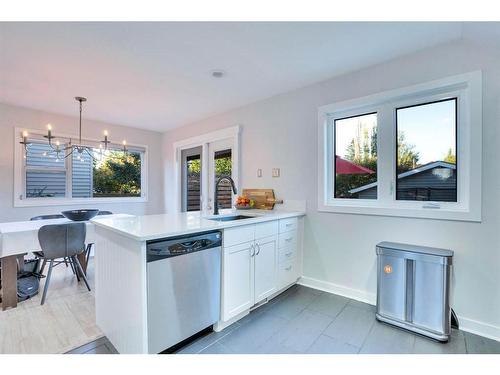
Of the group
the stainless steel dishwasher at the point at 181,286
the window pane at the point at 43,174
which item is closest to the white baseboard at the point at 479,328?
the stainless steel dishwasher at the point at 181,286

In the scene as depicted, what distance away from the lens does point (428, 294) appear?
1908 mm

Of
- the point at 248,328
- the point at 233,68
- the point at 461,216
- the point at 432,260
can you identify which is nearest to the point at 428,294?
the point at 432,260

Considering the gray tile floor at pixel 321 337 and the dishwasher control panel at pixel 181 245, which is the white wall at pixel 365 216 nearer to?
the gray tile floor at pixel 321 337

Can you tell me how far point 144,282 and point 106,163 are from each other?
392cm

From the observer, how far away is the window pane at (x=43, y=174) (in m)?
3.81

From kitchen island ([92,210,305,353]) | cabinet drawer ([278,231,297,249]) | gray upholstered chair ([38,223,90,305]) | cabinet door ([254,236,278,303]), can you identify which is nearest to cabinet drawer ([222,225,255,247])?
kitchen island ([92,210,305,353])

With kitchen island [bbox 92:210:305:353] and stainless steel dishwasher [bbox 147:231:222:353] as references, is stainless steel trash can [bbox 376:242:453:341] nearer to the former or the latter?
kitchen island [bbox 92:210:305:353]

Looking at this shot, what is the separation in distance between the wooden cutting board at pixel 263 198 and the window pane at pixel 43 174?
3085 mm

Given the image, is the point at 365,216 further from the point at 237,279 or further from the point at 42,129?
the point at 42,129

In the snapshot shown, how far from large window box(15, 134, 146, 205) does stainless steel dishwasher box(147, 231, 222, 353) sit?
2.38 m

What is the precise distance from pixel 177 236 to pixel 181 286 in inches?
13.6

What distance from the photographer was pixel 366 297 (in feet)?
8.16

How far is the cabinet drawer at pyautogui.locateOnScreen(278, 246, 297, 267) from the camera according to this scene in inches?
102
